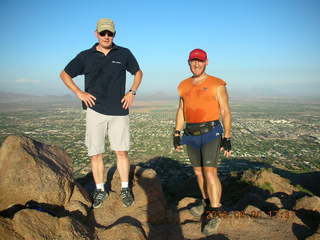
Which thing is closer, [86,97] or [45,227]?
[45,227]

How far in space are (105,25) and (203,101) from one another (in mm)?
2153

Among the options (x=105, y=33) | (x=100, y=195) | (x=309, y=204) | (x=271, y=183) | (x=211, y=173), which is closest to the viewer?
(x=105, y=33)

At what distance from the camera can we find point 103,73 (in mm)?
4570

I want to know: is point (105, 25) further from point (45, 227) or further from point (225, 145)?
point (45, 227)

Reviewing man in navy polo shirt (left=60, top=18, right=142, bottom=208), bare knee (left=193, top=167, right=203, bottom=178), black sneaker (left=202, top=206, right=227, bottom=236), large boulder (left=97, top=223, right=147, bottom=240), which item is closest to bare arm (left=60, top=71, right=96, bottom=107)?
man in navy polo shirt (left=60, top=18, right=142, bottom=208)

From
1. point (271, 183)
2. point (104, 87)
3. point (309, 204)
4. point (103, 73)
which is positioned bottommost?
point (271, 183)

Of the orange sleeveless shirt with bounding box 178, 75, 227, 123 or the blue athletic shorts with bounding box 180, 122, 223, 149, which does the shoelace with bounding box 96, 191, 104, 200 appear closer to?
the blue athletic shorts with bounding box 180, 122, 223, 149

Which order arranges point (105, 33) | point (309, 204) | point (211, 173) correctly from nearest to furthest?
1. point (105, 33)
2. point (211, 173)
3. point (309, 204)

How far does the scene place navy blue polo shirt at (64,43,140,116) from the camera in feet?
14.9

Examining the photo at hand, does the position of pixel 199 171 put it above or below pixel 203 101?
below

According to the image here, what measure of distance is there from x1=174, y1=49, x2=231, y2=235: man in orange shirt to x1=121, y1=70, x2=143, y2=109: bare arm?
0.93m

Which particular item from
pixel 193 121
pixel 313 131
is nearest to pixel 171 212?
pixel 193 121

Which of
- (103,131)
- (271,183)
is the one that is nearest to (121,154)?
(103,131)

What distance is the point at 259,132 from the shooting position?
58.8 m
